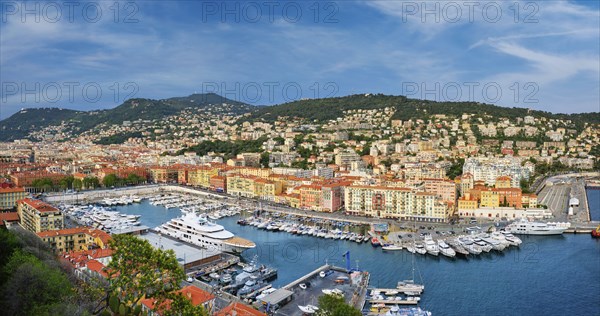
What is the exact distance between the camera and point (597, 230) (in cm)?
1797

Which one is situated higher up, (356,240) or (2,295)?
(2,295)

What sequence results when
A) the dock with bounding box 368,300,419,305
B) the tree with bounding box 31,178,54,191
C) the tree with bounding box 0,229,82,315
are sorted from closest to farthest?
the tree with bounding box 0,229,82,315, the dock with bounding box 368,300,419,305, the tree with bounding box 31,178,54,191

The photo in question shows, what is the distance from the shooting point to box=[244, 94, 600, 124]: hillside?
177ft

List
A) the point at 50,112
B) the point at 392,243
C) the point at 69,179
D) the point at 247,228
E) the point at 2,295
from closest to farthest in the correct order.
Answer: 1. the point at 2,295
2. the point at 392,243
3. the point at 247,228
4. the point at 69,179
5. the point at 50,112

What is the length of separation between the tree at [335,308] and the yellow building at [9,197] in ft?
60.1

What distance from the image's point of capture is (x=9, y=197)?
67.6ft

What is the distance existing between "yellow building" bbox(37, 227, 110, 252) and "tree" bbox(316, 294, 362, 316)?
860 centimetres

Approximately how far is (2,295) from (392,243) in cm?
1229

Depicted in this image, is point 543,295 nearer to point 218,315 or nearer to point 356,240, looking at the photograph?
point 356,240

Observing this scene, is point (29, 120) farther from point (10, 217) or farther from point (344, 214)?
point (344, 214)

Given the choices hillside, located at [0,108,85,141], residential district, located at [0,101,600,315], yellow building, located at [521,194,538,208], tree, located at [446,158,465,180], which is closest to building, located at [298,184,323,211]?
residential district, located at [0,101,600,315]

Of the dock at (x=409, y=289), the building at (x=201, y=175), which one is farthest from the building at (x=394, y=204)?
the building at (x=201, y=175)

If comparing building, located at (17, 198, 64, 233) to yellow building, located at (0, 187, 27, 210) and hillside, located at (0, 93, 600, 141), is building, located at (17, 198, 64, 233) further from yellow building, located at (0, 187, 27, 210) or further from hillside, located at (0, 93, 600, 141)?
hillside, located at (0, 93, 600, 141)

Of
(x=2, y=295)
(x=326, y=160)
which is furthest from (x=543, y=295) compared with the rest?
(x=326, y=160)
